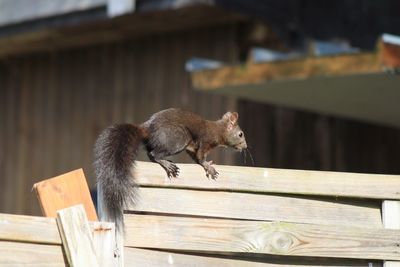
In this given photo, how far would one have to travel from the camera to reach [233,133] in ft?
Result: 17.1

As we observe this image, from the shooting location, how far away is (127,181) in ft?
10.3

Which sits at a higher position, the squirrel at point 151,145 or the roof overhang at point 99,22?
the roof overhang at point 99,22

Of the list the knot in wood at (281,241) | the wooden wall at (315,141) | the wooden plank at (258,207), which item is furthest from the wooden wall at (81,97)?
the knot in wood at (281,241)

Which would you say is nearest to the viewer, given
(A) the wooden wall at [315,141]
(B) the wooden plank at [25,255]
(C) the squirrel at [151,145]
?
(B) the wooden plank at [25,255]

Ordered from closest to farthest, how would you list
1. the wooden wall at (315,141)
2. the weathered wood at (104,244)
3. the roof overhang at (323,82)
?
the weathered wood at (104,244)
the roof overhang at (323,82)
the wooden wall at (315,141)

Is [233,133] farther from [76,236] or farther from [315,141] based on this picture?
[315,141]

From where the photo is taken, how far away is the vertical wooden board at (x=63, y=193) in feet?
10.2

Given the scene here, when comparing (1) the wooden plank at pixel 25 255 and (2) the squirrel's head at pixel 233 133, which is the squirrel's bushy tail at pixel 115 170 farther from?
(2) the squirrel's head at pixel 233 133

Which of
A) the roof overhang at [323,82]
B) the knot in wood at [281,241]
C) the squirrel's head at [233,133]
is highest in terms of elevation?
the roof overhang at [323,82]

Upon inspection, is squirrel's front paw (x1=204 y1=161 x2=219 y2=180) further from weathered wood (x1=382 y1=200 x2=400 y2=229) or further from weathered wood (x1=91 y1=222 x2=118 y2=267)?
weathered wood (x1=382 y1=200 x2=400 y2=229)

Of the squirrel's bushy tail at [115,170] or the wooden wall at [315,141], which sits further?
the wooden wall at [315,141]

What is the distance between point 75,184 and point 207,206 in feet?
1.42

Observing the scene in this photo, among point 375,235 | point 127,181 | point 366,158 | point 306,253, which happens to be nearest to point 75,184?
point 127,181

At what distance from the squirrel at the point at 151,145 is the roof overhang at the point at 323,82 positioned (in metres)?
1.05
